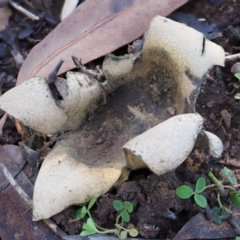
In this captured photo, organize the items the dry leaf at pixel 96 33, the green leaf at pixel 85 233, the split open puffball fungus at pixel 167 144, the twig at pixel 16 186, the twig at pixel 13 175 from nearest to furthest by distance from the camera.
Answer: the split open puffball fungus at pixel 167 144, the green leaf at pixel 85 233, the twig at pixel 16 186, the twig at pixel 13 175, the dry leaf at pixel 96 33

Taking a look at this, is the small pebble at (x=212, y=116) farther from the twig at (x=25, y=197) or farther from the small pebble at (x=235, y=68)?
the twig at (x=25, y=197)

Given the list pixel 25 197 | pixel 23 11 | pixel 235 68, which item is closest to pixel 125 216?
pixel 25 197

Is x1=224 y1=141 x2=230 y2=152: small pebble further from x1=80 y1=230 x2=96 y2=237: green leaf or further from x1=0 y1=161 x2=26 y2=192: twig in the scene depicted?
x1=0 y1=161 x2=26 y2=192: twig

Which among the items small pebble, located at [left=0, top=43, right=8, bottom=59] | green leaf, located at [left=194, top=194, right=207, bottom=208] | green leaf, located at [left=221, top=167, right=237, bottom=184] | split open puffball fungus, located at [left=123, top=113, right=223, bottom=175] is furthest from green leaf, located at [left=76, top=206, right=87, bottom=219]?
small pebble, located at [left=0, top=43, right=8, bottom=59]

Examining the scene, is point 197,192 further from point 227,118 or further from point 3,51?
point 3,51

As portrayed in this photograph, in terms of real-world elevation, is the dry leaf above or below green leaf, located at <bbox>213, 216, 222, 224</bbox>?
above

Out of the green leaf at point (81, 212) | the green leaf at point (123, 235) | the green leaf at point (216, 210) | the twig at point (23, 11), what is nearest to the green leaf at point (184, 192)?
the green leaf at point (216, 210)
